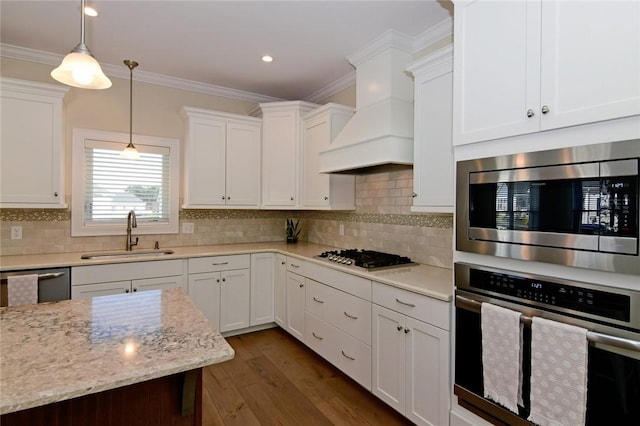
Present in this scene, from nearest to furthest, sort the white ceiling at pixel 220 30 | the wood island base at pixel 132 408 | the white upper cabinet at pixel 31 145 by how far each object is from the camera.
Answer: the wood island base at pixel 132 408
the white ceiling at pixel 220 30
the white upper cabinet at pixel 31 145

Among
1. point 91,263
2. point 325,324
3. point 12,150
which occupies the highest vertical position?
point 12,150

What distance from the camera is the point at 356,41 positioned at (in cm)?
276

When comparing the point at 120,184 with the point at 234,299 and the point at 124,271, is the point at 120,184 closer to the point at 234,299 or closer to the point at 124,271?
the point at 124,271

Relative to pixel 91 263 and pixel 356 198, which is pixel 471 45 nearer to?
pixel 356 198

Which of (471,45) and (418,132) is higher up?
(471,45)

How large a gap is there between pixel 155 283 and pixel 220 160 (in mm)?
1398

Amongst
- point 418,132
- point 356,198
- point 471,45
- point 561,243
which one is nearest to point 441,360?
point 561,243

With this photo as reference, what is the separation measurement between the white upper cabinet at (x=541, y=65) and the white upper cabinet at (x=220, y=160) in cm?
252

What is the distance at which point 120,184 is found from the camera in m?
3.45

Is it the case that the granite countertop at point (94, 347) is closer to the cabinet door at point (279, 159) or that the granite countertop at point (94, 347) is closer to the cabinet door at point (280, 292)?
the cabinet door at point (280, 292)

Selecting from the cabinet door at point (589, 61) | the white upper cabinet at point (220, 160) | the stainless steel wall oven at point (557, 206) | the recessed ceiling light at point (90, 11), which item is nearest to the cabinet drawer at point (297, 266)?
the white upper cabinet at point (220, 160)

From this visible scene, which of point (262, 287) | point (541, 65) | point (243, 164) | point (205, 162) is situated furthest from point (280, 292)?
point (541, 65)

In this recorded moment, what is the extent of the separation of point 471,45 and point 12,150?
3376mm

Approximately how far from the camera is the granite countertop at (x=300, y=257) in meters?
2.04
